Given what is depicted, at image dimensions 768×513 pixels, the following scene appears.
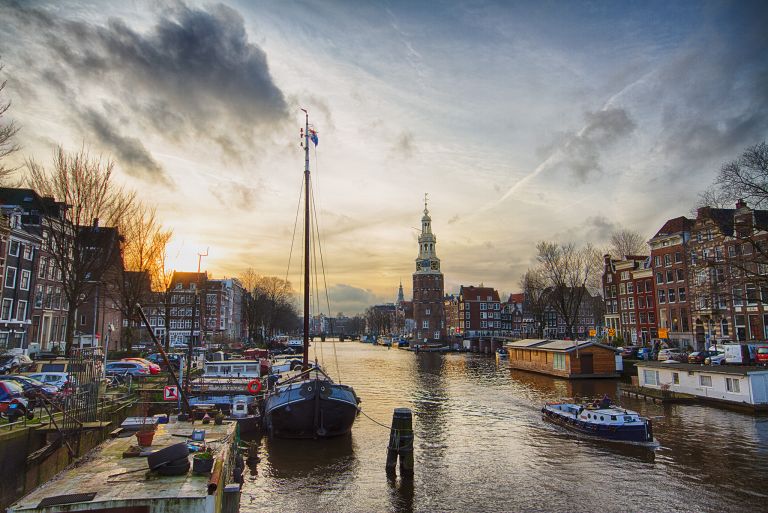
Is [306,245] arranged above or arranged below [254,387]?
above

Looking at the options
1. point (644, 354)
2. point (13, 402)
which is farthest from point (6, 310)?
point (644, 354)

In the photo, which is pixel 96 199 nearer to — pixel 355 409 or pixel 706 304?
pixel 355 409

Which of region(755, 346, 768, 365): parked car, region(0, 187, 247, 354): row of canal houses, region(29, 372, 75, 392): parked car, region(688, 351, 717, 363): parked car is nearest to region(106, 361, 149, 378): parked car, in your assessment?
region(0, 187, 247, 354): row of canal houses

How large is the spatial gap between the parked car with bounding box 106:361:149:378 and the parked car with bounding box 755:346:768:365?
55.3 metres

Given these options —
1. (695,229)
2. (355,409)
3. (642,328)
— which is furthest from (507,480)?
(642,328)

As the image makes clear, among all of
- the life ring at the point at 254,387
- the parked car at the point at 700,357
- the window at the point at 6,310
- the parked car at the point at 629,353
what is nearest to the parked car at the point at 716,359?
the parked car at the point at 700,357

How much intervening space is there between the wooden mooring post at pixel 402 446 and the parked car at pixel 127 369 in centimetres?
2986

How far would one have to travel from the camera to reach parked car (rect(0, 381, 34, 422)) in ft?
70.4

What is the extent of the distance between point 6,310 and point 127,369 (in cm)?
1890

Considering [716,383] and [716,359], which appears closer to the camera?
Result: [716,383]

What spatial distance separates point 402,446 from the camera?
22.7 meters

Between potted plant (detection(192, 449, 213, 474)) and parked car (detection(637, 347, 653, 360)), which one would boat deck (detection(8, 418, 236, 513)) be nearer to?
potted plant (detection(192, 449, 213, 474))

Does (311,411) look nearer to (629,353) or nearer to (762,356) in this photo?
(762,356)

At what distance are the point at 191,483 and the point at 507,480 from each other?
14.4 meters
